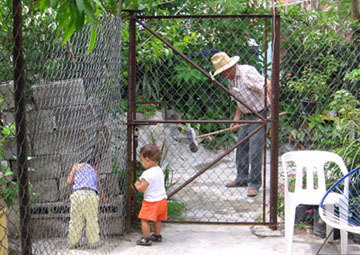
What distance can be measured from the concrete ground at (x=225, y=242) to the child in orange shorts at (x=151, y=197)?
0.11 metres

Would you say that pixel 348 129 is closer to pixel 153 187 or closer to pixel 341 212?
pixel 341 212

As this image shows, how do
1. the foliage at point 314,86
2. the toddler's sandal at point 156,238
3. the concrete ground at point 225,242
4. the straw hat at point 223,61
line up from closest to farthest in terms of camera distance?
the concrete ground at point 225,242 → the toddler's sandal at point 156,238 → the straw hat at point 223,61 → the foliage at point 314,86

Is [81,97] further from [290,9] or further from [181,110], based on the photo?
[290,9]

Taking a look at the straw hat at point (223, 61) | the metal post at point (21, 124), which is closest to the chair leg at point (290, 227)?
the straw hat at point (223, 61)

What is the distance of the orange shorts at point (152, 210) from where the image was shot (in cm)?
402

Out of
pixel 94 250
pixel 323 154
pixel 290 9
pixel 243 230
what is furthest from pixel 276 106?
pixel 290 9

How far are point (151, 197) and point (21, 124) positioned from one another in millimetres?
2053

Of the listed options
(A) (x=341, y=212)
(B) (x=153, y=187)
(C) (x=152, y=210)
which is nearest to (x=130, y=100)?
(B) (x=153, y=187)

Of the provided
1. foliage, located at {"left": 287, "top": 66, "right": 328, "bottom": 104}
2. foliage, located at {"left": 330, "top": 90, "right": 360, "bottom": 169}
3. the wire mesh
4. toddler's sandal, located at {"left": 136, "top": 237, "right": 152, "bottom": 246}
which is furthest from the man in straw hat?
toddler's sandal, located at {"left": 136, "top": 237, "right": 152, "bottom": 246}

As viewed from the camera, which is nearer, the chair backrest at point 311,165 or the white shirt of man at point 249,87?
the chair backrest at point 311,165

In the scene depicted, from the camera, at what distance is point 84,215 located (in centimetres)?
380

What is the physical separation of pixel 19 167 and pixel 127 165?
6.80 feet

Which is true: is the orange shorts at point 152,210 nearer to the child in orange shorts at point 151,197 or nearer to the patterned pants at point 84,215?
the child in orange shorts at point 151,197

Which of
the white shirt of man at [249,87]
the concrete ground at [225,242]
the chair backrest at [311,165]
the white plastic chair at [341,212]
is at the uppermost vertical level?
the white shirt of man at [249,87]
